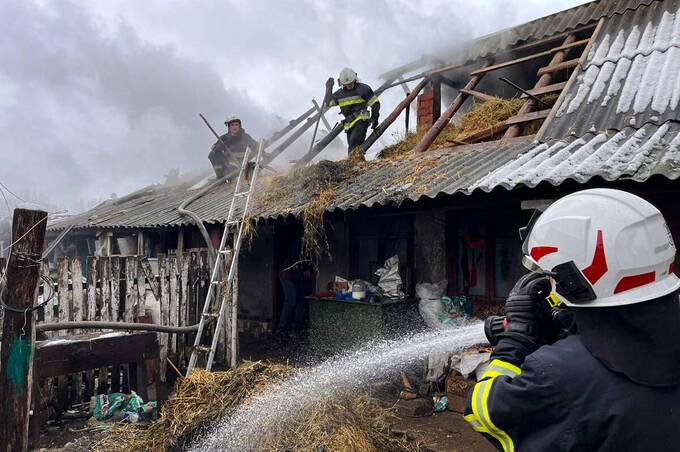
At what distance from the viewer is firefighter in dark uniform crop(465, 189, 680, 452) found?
1.30 m

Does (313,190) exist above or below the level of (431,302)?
above

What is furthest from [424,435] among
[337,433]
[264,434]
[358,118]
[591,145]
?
[358,118]

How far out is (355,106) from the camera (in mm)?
9125

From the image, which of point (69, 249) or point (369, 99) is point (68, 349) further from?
point (69, 249)

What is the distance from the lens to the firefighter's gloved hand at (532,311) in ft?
5.33

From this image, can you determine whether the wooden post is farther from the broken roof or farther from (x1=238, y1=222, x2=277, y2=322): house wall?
(x1=238, y1=222, x2=277, y2=322): house wall

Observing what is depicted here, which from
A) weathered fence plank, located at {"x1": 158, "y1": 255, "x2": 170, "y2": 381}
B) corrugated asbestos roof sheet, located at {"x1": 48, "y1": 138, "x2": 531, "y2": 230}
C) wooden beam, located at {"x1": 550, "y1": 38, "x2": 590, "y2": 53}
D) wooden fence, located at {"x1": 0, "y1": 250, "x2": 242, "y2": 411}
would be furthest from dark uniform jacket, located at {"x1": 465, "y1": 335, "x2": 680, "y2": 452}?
wooden beam, located at {"x1": 550, "y1": 38, "x2": 590, "y2": 53}

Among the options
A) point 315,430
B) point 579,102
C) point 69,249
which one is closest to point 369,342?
point 315,430

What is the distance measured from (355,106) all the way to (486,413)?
8.17 metres

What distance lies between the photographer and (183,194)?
1238cm

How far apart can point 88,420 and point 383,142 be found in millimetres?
6655

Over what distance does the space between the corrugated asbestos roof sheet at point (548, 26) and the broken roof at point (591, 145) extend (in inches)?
3.6

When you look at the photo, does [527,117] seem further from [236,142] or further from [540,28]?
[236,142]

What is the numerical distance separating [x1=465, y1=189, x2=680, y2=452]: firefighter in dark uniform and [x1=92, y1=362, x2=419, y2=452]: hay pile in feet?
7.20
